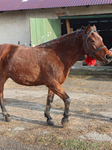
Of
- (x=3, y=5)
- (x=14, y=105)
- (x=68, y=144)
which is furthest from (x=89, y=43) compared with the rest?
(x=3, y=5)

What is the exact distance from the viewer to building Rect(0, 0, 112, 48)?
9.21 meters

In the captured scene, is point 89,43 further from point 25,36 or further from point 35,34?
point 25,36

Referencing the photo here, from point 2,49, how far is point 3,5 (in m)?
7.74

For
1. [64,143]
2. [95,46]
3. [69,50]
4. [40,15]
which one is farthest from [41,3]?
[64,143]

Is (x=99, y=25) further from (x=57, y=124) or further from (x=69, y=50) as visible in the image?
(x=57, y=124)

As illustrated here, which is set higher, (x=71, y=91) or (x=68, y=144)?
(x=68, y=144)

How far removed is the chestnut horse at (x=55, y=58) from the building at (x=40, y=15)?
5.60 meters

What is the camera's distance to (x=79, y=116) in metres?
4.18

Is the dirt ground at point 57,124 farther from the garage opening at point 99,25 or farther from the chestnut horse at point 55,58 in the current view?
the garage opening at point 99,25

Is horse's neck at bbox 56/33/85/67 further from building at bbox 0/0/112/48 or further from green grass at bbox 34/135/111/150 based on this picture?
building at bbox 0/0/112/48

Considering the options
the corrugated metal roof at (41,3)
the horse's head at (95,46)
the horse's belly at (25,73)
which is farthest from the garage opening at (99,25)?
the horse's head at (95,46)

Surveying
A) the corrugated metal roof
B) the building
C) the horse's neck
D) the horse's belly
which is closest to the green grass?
the horse's belly

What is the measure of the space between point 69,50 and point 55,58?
30 cm

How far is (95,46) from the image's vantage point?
326cm
